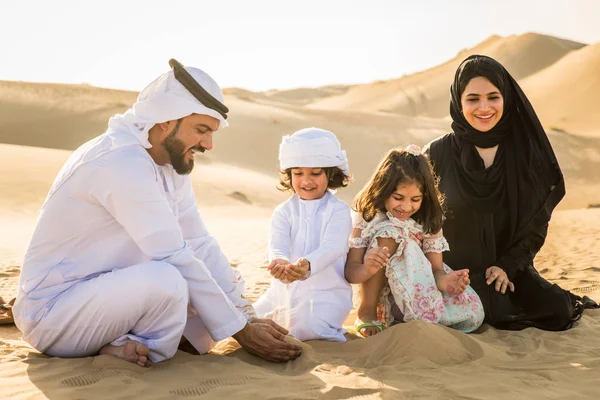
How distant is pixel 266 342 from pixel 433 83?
249 ft

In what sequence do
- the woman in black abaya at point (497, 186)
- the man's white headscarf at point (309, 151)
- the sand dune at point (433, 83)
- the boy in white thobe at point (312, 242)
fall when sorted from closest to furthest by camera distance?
the boy in white thobe at point (312, 242) → the man's white headscarf at point (309, 151) → the woman in black abaya at point (497, 186) → the sand dune at point (433, 83)

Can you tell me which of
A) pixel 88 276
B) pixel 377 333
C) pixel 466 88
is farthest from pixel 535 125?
pixel 88 276

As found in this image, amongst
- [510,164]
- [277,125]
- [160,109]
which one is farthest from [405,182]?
[277,125]

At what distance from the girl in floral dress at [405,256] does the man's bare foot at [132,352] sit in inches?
61.6

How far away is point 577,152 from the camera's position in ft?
112

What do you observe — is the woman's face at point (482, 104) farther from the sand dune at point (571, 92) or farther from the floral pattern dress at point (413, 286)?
the sand dune at point (571, 92)

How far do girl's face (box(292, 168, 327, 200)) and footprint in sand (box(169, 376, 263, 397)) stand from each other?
66.8 inches

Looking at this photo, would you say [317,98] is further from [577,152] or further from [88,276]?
[88,276]

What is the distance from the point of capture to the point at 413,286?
15.7 ft

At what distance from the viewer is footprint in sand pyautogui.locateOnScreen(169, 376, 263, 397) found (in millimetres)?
3408

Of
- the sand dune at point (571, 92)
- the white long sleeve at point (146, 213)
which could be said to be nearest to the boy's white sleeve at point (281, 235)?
the white long sleeve at point (146, 213)

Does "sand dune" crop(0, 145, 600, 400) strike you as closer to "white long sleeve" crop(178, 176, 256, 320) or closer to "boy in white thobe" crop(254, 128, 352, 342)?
"boy in white thobe" crop(254, 128, 352, 342)

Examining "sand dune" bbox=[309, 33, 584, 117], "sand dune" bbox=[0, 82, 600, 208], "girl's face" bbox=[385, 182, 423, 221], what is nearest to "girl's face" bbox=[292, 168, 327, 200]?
"girl's face" bbox=[385, 182, 423, 221]

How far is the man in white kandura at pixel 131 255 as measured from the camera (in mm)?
3791
